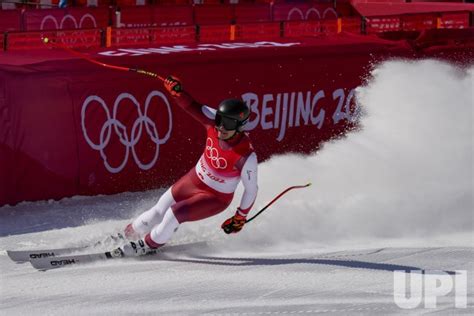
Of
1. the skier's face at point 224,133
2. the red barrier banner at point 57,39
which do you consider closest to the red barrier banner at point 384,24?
the red barrier banner at point 57,39

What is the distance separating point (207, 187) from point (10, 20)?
8.61 meters

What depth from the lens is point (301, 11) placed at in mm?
21188

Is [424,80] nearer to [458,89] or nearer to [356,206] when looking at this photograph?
[458,89]

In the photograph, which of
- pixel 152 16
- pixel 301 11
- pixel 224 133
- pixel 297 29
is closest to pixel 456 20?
pixel 297 29

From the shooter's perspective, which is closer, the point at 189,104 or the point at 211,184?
the point at 211,184

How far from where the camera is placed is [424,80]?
14.3 meters

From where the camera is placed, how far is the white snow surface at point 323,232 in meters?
7.63

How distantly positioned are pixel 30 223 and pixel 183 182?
2276 mm

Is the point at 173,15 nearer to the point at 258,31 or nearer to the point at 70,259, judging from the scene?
the point at 258,31

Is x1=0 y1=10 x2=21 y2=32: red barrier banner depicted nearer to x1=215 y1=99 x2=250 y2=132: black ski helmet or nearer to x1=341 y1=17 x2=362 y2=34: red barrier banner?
x1=341 y1=17 x2=362 y2=34: red barrier banner

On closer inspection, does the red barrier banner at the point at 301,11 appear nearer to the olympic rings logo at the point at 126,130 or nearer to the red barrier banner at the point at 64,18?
the red barrier banner at the point at 64,18

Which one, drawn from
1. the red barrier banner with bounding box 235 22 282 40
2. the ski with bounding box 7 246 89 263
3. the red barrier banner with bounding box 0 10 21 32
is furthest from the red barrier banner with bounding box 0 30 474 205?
the red barrier banner with bounding box 0 10 21 32

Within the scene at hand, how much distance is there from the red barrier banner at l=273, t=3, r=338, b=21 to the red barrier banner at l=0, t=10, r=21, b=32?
5626 millimetres

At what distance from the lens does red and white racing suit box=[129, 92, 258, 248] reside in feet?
29.0
